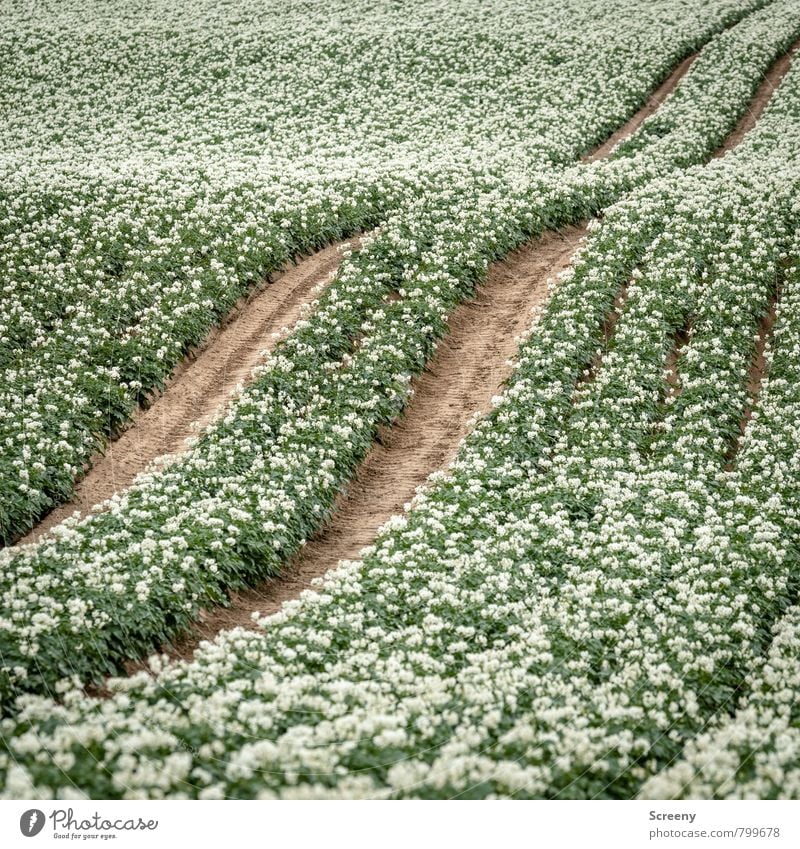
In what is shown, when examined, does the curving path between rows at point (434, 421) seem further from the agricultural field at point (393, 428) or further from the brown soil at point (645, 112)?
the brown soil at point (645, 112)

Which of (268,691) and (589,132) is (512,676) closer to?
(268,691)

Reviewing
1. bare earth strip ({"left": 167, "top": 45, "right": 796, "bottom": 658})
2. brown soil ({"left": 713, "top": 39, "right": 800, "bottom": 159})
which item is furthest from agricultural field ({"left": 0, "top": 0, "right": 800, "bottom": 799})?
brown soil ({"left": 713, "top": 39, "right": 800, "bottom": 159})

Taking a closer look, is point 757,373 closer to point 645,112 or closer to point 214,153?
point 645,112

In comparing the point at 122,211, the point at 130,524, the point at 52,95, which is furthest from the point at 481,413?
the point at 52,95

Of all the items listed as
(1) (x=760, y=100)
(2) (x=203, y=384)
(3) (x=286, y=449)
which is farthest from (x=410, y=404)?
(1) (x=760, y=100)

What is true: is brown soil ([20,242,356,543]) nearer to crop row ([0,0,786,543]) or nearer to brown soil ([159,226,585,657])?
crop row ([0,0,786,543])

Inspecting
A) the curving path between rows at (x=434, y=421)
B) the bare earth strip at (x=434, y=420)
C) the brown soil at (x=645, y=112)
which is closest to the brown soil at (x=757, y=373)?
the bare earth strip at (x=434, y=420)
